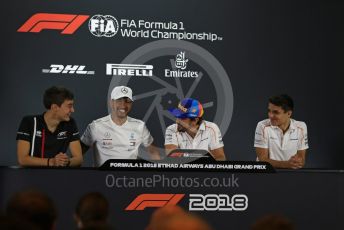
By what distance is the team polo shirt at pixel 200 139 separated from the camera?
7.38 m

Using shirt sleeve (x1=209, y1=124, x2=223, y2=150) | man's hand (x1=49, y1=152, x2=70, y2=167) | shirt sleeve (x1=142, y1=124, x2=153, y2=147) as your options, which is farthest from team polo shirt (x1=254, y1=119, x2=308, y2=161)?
man's hand (x1=49, y1=152, x2=70, y2=167)

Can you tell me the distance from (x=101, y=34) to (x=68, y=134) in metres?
2.07

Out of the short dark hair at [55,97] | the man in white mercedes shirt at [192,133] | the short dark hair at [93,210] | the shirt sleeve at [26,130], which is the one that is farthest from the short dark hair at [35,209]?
the man in white mercedes shirt at [192,133]

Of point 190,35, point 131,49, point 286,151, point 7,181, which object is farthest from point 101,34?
point 7,181

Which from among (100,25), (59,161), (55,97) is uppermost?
(100,25)

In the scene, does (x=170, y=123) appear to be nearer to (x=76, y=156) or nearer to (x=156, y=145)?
(x=156, y=145)

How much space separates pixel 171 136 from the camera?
24.8ft

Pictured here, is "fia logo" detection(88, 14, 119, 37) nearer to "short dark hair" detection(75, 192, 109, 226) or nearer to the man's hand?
the man's hand

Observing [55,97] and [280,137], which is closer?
[55,97]

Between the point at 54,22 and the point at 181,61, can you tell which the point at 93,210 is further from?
the point at 181,61

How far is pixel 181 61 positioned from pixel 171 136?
1.09 m

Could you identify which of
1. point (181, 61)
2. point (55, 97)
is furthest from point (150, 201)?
point (181, 61)

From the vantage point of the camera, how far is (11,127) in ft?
25.1

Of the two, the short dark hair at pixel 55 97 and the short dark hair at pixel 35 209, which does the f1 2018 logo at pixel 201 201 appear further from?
the short dark hair at pixel 35 209
